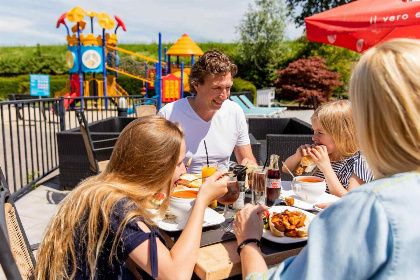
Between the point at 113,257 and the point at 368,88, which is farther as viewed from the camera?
the point at 113,257

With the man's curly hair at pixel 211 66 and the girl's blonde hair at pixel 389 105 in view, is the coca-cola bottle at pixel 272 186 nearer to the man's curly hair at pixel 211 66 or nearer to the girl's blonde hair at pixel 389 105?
the girl's blonde hair at pixel 389 105

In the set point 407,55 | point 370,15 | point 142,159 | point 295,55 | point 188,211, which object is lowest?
point 188,211

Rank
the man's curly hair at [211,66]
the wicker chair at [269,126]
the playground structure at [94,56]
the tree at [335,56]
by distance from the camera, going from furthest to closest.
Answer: the tree at [335,56] → the playground structure at [94,56] → the wicker chair at [269,126] → the man's curly hair at [211,66]

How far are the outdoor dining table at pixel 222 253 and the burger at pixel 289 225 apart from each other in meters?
0.05

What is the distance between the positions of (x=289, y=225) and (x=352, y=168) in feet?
3.30

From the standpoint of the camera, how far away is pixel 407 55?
0.85 meters

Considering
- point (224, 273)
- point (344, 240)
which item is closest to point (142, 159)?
point (224, 273)

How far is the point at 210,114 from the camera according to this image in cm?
301

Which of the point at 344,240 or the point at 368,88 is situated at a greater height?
the point at 368,88

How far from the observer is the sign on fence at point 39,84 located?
12.6m

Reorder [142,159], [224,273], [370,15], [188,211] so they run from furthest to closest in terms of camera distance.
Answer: [370,15] < [188,211] < [142,159] < [224,273]

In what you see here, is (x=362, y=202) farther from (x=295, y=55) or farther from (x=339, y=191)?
(x=295, y=55)

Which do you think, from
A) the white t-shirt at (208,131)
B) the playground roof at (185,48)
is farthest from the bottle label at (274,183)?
the playground roof at (185,48)

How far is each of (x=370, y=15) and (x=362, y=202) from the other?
143 inches
